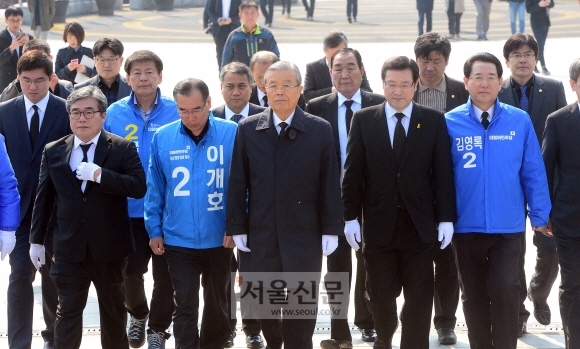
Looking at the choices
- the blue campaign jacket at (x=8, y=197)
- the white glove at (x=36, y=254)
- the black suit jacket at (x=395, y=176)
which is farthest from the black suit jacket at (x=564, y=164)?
the blue campaign jacket at (x=8, y=197)

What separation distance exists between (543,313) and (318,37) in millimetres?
19053

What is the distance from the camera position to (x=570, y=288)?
19.2ft

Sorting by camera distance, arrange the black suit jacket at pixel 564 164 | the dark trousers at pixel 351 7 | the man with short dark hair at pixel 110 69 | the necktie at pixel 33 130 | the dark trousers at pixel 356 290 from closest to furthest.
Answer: the black suit jacket at pixel 564 164
the dark trousers at pixel 356 290
the necktie at pixel 33 130
the man with short dark hair at pixel 110 69
the dark trousers at pixel 351 7

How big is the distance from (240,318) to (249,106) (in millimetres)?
1754

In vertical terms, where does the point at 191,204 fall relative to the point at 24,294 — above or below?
above

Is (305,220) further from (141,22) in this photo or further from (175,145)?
(141,22)

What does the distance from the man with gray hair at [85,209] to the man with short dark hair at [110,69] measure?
66.3 inches

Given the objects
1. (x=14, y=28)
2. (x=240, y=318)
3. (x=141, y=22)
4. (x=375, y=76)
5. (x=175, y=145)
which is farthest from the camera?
(x=141, y=22)

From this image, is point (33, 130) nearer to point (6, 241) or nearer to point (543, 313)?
point (6, 241)

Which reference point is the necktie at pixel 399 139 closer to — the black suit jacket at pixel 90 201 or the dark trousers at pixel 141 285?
the black suit jacket at pixel 90 201

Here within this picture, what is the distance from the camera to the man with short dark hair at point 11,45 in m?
11.6

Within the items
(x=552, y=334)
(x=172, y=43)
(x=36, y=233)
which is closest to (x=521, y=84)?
(x=552, y=334)

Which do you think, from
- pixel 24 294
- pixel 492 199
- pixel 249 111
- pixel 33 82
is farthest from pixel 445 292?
pixel 33 82

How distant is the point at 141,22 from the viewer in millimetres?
29938
